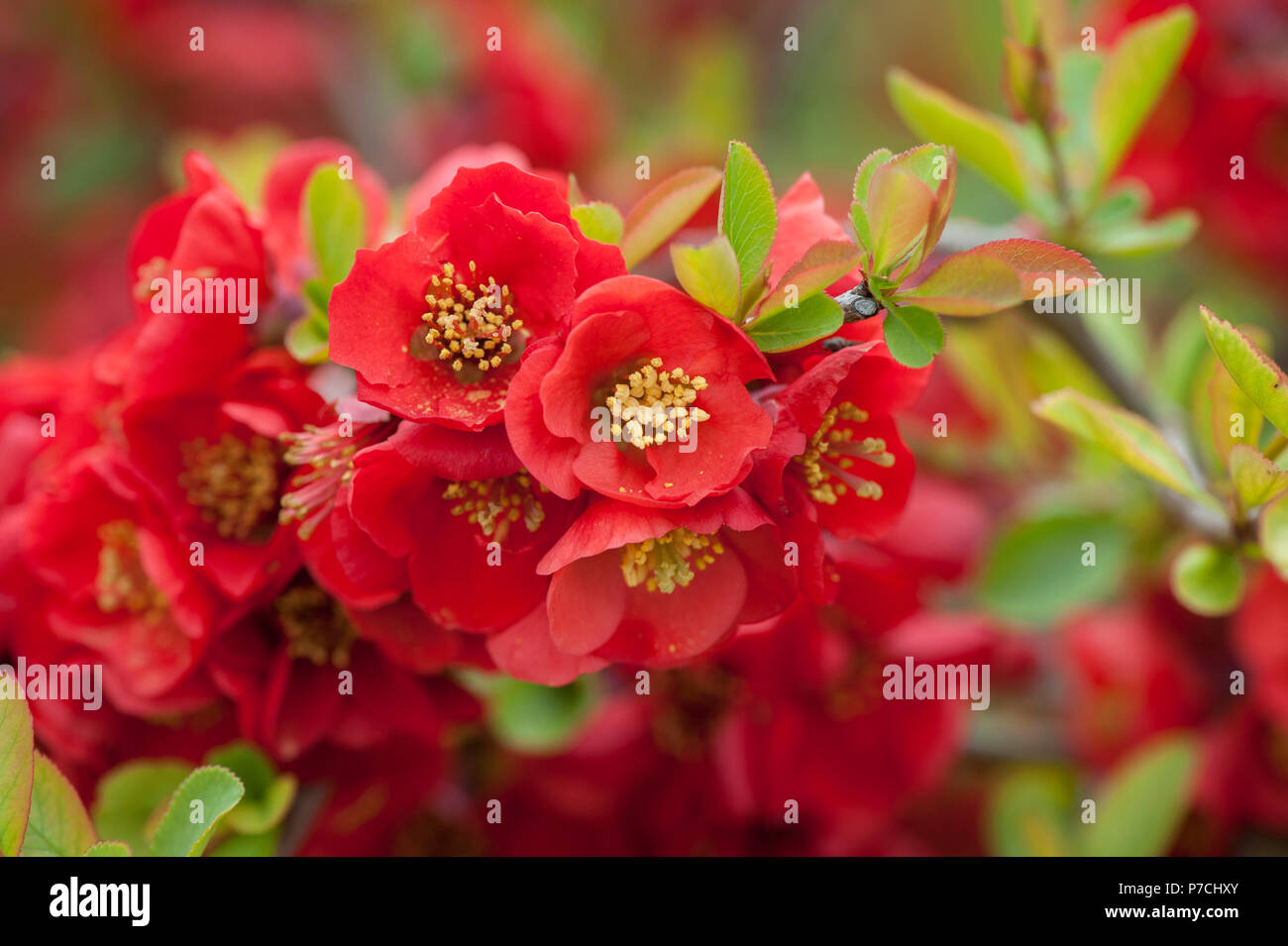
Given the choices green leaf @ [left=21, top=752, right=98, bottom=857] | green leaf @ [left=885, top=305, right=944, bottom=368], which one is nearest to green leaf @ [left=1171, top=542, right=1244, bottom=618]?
green leaf @ [left=885, top=305, right=944, bottom=368]

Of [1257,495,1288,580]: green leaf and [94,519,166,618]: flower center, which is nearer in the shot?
[1257,495,1288,580]: green leaf

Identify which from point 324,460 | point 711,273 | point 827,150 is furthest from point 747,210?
point 827,150

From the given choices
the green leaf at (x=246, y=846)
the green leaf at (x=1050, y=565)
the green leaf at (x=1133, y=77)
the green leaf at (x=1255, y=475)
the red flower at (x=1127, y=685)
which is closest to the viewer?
the green leaf at (x=1255, y=475)

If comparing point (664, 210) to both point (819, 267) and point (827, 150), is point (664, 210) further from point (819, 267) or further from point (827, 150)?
point (827, 150)

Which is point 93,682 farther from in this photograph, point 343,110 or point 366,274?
point 343,110

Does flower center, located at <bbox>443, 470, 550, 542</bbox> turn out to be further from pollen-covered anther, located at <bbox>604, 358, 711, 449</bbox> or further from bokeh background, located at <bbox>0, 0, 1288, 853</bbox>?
bokeh background, located at <bbox>0, 0, 1288, 853</bbox>

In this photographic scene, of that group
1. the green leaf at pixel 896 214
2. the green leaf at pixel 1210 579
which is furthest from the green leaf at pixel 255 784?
the green leaf at pixel 1210 579

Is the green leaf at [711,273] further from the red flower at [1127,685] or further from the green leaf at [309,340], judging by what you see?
the red flower at [1127,685]
